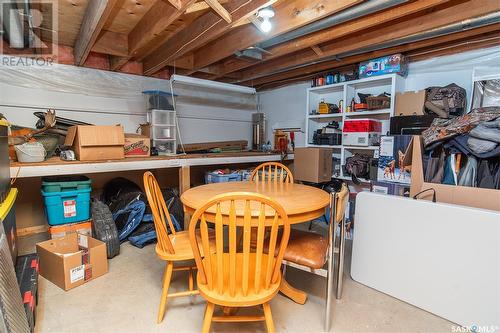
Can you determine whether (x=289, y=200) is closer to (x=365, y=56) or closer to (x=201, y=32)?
(x=201, y=32)

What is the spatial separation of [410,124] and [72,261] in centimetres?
347

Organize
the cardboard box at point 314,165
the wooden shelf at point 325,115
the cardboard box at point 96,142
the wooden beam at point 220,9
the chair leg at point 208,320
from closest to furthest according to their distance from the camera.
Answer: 1. the chair leg at point 208,320
2. the wooden beam at point 220,9
3. the cardboard box at point 96,142
4. the cardboard box at point 314,165
5. the wooden shelf at point 325,115

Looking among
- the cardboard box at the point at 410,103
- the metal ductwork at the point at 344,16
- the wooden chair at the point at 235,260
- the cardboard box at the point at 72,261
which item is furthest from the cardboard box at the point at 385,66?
the cardboard box at the point at 72,261

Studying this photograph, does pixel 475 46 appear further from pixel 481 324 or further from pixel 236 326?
pixel 236 326

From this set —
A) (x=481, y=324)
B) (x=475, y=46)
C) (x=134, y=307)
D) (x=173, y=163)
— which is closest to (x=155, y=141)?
(x=173, y=163)

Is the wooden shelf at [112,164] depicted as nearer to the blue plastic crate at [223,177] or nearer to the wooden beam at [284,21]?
the blue plastic crate at [223,177]

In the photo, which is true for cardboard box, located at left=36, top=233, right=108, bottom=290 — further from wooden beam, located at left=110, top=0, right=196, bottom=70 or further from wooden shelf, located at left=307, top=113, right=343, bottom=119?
wooden shelf, located at left=307, top=113, right=343, bottom=119

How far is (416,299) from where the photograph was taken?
189 centimetres

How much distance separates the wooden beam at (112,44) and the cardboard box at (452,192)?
329 centimetres

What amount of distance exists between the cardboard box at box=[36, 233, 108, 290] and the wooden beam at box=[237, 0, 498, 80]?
304 centimetres

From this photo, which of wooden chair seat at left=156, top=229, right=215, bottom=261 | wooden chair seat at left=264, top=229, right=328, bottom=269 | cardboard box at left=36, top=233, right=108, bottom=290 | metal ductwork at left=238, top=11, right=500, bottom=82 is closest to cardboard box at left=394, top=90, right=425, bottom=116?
metal ductwork at left=238, top=11, right=500, bottom=82

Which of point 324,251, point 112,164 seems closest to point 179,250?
point 324,251

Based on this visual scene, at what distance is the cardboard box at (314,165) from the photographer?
3546 millimetres

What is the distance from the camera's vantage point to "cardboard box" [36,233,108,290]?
204 centimetres
